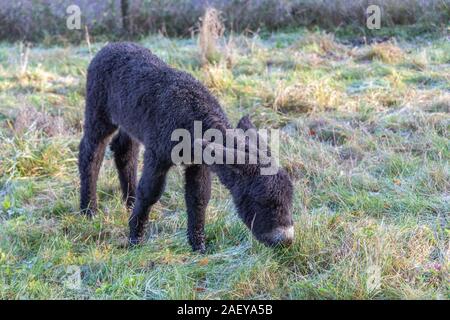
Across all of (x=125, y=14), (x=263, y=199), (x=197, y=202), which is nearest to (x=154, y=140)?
(x=197, y=202)

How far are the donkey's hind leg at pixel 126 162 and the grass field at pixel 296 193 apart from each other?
0.13 meters

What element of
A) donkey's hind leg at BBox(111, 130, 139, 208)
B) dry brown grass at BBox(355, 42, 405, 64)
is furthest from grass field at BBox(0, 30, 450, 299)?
donkey's hind leg at BBox(111, 130, 139, 208)

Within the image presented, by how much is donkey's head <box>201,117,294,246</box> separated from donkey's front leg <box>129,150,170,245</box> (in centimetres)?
59

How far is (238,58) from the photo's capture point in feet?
31.3

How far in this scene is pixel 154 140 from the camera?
4730 mm

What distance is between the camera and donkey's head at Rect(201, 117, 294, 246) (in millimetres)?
4270

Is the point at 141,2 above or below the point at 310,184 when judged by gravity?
above

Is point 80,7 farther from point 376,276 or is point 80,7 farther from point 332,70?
point 376,276

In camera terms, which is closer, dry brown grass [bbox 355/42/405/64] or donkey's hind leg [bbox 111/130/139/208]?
donkey's hind leg [bbox 111/130/139/208]

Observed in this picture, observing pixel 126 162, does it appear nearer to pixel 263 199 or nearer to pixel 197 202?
pixel 197 202

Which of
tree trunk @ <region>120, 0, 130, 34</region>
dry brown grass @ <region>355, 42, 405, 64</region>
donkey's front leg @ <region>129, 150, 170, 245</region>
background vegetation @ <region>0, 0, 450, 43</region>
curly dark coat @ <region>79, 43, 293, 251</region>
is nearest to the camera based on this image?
curly dark coat @ <region>79, 43, 293, 251</region>

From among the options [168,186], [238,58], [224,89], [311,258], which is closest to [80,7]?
[238,58]

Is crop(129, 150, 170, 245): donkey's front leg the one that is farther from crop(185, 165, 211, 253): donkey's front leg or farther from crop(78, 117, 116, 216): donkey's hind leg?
crop(78, 117, 116, 216): donkey's hind leg
